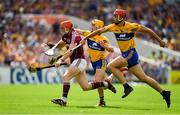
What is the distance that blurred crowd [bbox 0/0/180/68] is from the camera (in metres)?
46.6

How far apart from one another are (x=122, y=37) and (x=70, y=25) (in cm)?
183

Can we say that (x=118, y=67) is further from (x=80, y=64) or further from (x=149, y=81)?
(x=80, y=64)

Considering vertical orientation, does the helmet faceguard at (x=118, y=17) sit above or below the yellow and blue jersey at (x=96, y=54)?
above

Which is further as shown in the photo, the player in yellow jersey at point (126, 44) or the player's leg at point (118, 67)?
the player's leg at point (118, 67)

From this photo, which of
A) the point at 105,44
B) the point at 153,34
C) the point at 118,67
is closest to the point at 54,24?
the point at 105,44

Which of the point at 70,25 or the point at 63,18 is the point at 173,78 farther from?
the point at 70,25

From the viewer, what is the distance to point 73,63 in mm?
22750

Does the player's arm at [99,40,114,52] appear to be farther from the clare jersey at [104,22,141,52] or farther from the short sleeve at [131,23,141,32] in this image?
the short sleeve at [131,23,141,32]

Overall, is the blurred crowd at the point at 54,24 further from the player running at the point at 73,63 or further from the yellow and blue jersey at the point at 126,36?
the yellow and blue jersey at the point at 126,36

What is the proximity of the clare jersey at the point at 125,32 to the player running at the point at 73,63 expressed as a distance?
4.66 ft

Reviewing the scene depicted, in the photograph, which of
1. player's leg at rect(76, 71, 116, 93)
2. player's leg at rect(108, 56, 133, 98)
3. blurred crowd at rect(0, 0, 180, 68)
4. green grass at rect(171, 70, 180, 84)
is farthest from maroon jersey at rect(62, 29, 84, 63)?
green grass at rect(171, 70, 180, 84)

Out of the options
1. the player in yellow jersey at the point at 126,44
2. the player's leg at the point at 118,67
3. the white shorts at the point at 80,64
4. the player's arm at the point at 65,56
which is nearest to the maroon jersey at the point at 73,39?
the white shorts at the point at 80,64

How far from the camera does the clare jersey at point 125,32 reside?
21688 millimetres

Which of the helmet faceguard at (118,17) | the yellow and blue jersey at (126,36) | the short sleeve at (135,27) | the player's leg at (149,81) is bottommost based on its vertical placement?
the player's leg at (149,81)
